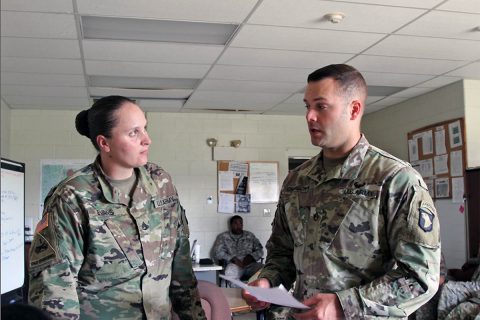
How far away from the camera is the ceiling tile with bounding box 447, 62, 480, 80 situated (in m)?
5.27

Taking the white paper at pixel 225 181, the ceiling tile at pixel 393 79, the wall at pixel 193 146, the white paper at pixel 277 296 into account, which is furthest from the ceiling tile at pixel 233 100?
the white paper at pixel 277 296

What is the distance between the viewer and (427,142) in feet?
20.9

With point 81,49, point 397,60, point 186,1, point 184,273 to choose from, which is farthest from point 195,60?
point 184,273

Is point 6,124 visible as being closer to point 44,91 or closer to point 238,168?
point 44,91

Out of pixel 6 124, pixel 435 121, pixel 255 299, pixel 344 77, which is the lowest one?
pixel 255 299

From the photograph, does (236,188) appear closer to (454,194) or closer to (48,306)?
(454,194)

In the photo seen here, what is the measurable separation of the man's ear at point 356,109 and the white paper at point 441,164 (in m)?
4.76

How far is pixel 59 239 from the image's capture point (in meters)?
1.73

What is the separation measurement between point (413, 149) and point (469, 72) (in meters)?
1.44

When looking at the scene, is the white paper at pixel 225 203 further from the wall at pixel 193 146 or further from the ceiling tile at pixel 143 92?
the ceiling tile at pixel 143 92

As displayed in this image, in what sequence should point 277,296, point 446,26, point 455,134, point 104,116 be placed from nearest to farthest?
point 277,296
point 104,116
point 446,26
point 455,134

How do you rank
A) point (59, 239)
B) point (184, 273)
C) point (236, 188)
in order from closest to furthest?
point (59, 239)
point (184, 273)
point (236, 188)

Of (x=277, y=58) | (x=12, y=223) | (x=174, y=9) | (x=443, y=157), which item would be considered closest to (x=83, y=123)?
(x=12, y=223)

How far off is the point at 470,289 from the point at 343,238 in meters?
3.85
